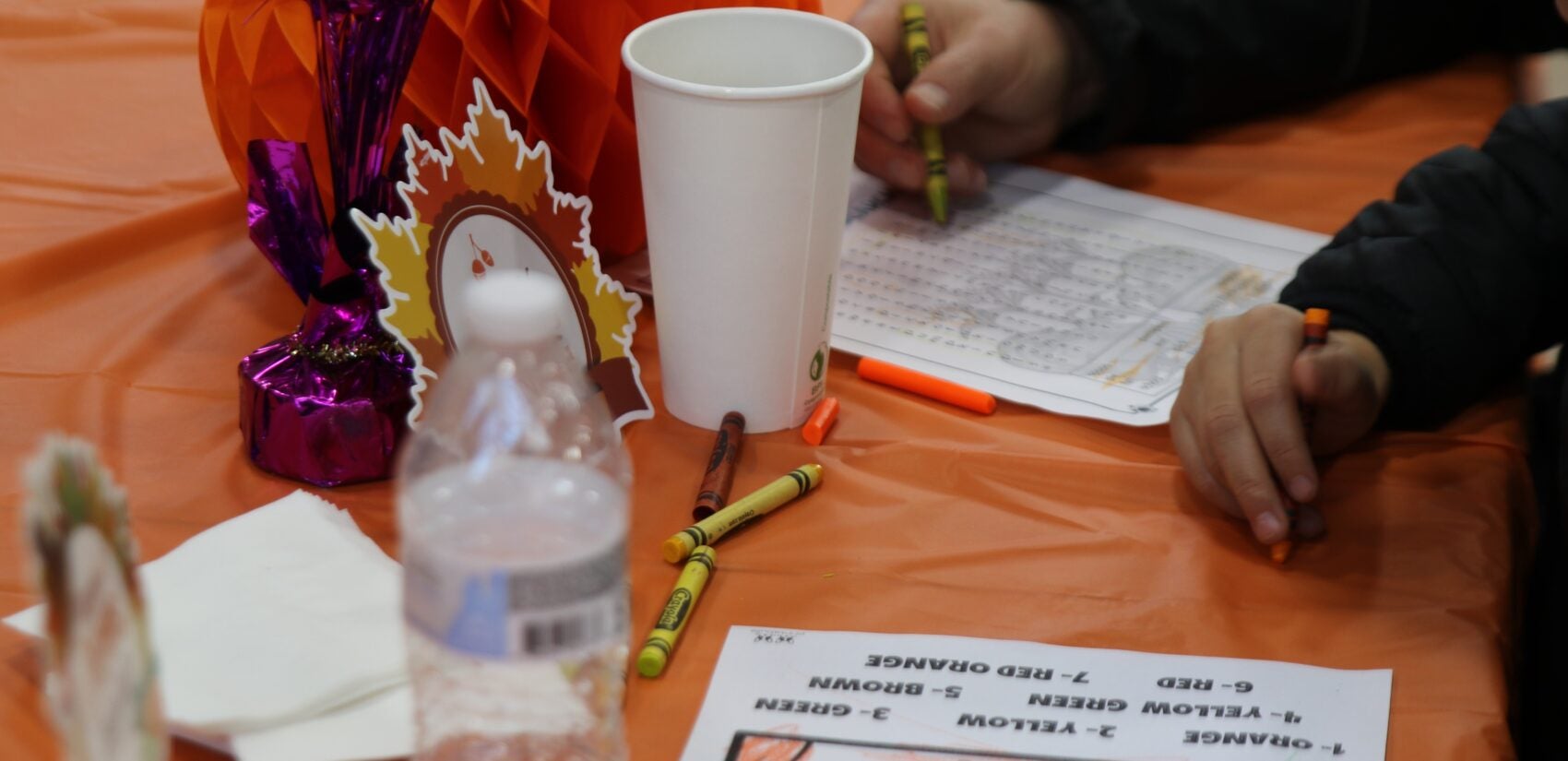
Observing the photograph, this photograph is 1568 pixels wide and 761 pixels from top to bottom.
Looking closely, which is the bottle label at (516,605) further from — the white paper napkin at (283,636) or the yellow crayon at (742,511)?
the yellow crayon at (742,511)

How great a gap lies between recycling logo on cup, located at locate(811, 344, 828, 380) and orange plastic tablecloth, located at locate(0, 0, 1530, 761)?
34 millimetres

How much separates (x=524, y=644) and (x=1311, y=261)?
0.60 m

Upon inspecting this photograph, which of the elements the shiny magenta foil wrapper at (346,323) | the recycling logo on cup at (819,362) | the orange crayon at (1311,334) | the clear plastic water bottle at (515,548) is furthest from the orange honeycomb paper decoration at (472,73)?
the orange crayon at (1311,334)

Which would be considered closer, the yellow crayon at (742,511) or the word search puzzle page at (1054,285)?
the yellow crayon at (742,511)

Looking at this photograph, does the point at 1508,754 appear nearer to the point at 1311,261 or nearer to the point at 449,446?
the point at 1311,261

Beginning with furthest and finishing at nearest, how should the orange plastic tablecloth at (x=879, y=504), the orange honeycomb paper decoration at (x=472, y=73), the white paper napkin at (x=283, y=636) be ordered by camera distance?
the orange honeycomb paper decoration at (x=472, y=73)
the orange plastic tablecloth at (x=879, y=504)
the white paper napkin at (x=283, y=636)

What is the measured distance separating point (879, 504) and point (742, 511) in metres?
0.08

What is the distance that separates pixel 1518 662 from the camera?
28.2 inches

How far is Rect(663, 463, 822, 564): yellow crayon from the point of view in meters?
0.68

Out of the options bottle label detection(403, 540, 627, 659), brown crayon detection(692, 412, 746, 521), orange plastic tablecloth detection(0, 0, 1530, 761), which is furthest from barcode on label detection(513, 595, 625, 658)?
brown crayon detection(692, 412, 746, 521)

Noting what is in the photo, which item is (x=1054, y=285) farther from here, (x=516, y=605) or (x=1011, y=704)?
(x=516, y=605)

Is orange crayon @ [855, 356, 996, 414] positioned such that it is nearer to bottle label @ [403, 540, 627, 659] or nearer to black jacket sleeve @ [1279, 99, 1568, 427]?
black jacket sleeve @ [1279, 99, 1568, 427]

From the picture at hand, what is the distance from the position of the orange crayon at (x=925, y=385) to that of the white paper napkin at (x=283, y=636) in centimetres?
32

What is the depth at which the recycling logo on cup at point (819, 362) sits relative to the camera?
786 mm
